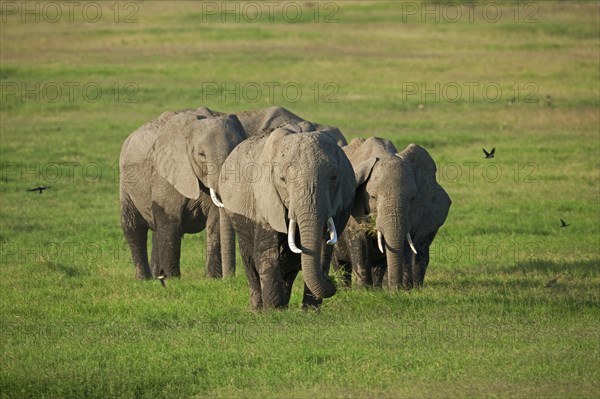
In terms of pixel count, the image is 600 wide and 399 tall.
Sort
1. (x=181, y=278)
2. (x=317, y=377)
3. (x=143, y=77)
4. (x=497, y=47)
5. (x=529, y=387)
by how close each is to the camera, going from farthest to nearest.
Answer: (x=497, y=47), (x=143, y=77), (x=181, y=278), (x=317, y=377), (x=529, y=387)

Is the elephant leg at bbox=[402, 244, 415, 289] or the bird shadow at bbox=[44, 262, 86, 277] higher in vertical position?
the elephant leg at bbox=[402, 244, 415, 289]

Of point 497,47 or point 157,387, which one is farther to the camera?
point 497,47

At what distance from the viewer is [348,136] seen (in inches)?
A: 1356

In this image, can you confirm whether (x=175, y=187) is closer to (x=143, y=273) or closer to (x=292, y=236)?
(x=143, y=273)

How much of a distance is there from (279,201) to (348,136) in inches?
794

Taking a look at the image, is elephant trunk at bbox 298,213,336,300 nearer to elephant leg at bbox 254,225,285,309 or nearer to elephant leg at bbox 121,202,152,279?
elephant leg at bbox 254,225,285,309

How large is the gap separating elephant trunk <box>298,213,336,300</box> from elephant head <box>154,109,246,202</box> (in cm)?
418

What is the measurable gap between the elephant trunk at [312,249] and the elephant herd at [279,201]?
10 mm

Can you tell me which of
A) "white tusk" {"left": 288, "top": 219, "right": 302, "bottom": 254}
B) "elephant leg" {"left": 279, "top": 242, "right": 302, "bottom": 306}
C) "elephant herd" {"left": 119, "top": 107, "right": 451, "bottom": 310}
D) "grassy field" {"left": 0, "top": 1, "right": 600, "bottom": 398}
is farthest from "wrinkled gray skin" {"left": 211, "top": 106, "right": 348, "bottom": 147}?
"white tusk" {"left": 288, "top": 219, "right": 302, "bottom": 254}

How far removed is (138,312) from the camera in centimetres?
1575

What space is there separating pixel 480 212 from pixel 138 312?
11116 millimetres

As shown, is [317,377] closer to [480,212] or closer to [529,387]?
[529,387]

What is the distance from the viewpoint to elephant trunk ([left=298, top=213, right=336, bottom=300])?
13.8m

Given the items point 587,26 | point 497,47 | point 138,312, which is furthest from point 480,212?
point 587,26
